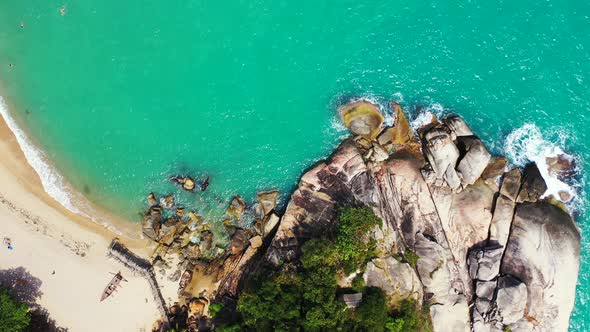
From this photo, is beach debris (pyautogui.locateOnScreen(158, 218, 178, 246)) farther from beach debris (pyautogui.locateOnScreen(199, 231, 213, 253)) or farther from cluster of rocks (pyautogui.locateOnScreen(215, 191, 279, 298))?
cluster of rocks (pyautogui.locateOnScreen(215, 191, 279, 298))

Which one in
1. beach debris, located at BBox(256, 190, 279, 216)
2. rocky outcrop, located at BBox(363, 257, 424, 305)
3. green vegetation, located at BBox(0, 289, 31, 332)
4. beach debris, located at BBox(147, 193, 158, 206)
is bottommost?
green vegetation, located at BBox(0, 289, 31, 332)

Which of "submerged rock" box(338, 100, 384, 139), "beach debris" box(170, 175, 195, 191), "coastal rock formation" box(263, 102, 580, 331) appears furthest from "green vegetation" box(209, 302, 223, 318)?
"submerged rock" box(338, 100, 384, 139)

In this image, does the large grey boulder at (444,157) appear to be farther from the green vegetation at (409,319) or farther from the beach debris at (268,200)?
the beach debris at (268,200)

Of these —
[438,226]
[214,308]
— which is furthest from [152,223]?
[438,226]

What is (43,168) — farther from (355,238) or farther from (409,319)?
(409,319)

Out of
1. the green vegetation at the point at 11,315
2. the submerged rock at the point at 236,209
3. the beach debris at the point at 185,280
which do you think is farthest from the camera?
the submerged rock at the point at 236,209

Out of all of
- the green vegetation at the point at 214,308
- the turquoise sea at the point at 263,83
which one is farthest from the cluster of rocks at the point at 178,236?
the green vegetation at the point at 214,308

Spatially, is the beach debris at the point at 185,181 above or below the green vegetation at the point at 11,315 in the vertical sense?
above

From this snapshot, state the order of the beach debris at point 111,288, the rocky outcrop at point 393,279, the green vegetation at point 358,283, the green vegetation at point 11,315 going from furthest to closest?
the beach debris at point 111,288
the green vegetation at point 11,315
the rocky outcrop at point 393,279
the green vegetation at point 358,283
